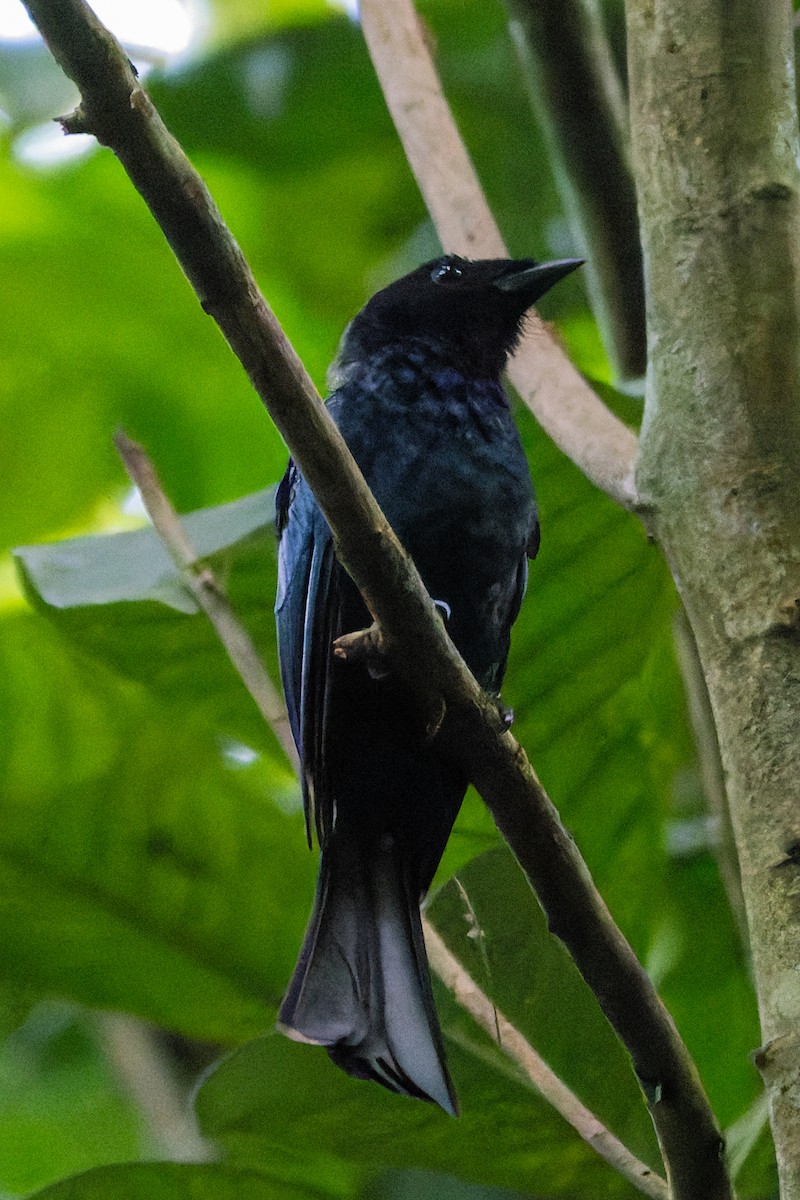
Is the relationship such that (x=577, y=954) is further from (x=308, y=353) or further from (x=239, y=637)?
(x=308, y=353)

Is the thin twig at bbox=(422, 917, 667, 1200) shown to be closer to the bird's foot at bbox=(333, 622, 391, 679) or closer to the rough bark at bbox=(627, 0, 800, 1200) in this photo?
the rough bark at bbox=(627, 0, 800, 1200)

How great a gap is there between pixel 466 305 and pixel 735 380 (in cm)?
122

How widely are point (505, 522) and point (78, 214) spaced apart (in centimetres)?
155

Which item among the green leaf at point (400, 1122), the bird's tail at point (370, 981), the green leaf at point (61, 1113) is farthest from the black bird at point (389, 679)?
the green leaf at point (61, 1113)

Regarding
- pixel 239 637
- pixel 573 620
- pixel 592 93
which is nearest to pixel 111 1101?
pixel 239 637

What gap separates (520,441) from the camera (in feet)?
9.18

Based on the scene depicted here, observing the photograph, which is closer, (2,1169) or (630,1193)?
(630,1193)

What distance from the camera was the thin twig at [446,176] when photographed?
2.85 m

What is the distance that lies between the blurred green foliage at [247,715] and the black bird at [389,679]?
15 cm

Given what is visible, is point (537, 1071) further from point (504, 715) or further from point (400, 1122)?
point (504, 715)

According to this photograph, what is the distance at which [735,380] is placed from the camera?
1.95 metres

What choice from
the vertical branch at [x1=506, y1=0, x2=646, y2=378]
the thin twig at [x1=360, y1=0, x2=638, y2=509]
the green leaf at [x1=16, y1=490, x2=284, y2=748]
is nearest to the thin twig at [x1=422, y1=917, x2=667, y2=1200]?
the green leaf at [x1=16, y1=490, x2=284, y2=748]

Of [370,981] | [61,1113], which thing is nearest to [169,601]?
[370,981]

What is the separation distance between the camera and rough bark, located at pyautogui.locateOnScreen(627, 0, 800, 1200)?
1753 mm
